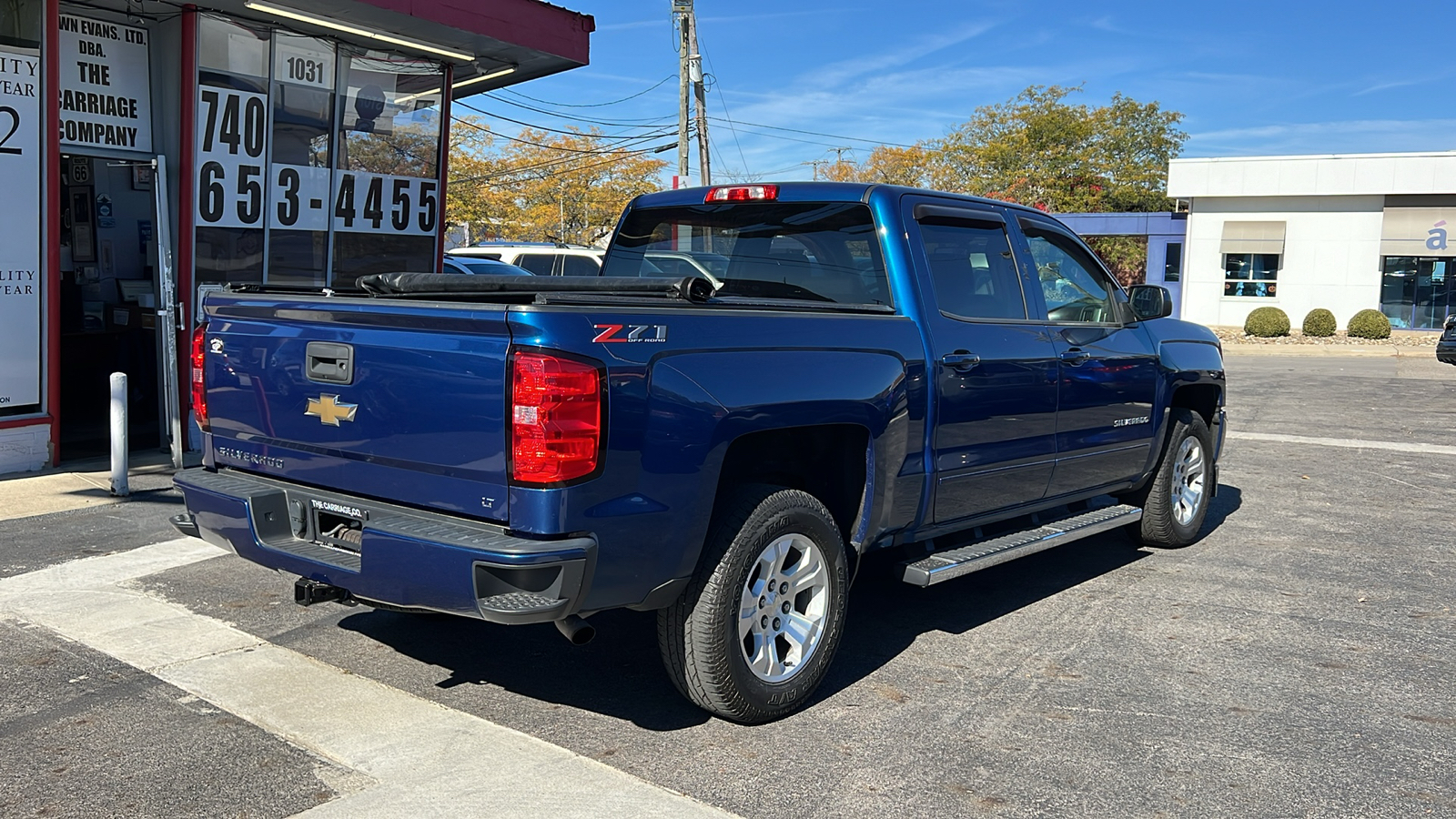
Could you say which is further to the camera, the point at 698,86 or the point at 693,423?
the point at 698,86

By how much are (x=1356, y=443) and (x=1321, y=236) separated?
1207 inches

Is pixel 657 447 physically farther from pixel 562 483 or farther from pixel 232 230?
pixel 232 230

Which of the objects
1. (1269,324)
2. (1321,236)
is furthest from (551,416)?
(1321,236)

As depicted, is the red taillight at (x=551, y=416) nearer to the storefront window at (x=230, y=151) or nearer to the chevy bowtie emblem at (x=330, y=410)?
the chevy bowtie emblem at (x=330, y=410)

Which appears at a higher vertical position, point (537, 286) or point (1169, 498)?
point (537, 286)

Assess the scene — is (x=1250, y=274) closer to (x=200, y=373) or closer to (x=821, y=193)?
(x=821, y=193)

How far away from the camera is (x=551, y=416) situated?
3.45 m

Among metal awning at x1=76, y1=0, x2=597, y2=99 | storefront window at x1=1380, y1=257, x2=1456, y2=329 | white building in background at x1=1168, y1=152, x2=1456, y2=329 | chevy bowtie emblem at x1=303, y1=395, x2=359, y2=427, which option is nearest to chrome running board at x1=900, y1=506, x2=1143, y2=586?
chevy bowtie emblem at x1=303, y1=395, x2=359, y2=427

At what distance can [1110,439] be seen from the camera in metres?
6.19

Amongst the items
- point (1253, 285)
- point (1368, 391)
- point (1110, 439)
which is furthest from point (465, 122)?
point (1110, 439)

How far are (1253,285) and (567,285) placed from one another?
132 ft

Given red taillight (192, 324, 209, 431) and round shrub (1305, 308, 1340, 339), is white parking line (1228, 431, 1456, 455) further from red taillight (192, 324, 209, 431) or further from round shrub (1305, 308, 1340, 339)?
round shrub (1305, 308, 1340, 339)

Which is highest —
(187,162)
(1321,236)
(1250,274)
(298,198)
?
(1321,236)

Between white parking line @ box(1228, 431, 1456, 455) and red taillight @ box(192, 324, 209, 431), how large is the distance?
34.0 feet
